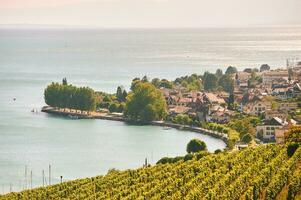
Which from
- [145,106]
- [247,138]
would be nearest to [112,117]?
[145,106]

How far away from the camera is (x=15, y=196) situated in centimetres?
2383

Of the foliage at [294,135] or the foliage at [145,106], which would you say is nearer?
the foliage at [294,135]

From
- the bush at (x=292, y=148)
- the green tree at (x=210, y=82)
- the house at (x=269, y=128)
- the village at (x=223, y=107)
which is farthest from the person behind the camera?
the green tree at (x=210, y=82)

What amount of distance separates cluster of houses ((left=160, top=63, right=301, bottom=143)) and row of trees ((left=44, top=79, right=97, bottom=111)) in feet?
17.2

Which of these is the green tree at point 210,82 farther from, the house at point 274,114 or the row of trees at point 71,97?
Result: the house at point 274,114

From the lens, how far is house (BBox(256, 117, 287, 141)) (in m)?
38.7

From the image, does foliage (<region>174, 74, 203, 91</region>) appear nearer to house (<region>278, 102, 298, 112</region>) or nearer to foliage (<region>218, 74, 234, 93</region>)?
foliage (<region>218, 74, 234, 93</region>)

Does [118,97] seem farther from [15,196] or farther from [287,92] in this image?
[15,196]

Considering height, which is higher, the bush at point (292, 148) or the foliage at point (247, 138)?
the bush at point (292, 148)

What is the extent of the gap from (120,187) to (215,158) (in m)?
3.99

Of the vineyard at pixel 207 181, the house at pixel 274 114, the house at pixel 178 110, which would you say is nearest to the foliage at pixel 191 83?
the house at pixel 178 110

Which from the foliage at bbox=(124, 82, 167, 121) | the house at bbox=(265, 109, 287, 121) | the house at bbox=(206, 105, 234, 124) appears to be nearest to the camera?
the house at bbox=(265, 109, 287, 121)

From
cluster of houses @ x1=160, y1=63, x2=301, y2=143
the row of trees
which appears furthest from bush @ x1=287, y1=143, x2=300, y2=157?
the row of trees

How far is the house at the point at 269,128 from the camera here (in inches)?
1522
